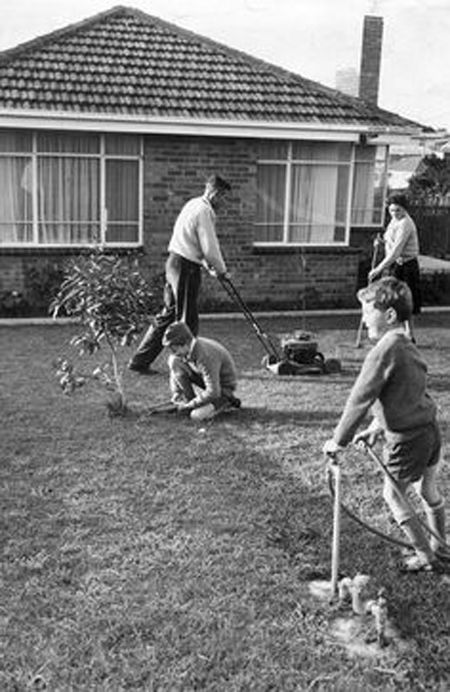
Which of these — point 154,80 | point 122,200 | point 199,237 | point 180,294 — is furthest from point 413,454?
point 154,80

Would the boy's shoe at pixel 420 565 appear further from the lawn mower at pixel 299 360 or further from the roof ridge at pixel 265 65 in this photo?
the roof ridge at pixel 265 65

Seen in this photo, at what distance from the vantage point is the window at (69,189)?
1323 cm

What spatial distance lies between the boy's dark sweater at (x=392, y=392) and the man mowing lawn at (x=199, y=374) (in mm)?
2960

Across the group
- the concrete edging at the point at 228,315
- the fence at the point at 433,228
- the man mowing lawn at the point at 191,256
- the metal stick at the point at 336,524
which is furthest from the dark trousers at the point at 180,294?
the fence at the point at 433,228

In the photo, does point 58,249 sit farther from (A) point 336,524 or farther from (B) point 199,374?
(A) point 336,524

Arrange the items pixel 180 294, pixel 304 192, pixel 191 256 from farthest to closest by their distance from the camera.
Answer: pixel 304 192, pixel 180 294, pixel 191 256

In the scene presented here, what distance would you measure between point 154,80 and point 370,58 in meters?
7.34

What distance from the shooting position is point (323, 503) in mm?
5605

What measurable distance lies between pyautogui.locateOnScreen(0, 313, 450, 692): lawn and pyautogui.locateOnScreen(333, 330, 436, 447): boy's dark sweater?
837 mm

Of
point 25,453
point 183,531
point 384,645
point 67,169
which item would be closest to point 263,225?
point 67,169

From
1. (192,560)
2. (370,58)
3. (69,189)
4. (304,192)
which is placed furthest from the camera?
(370,58)

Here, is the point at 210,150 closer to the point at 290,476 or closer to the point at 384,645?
the point at 290,476

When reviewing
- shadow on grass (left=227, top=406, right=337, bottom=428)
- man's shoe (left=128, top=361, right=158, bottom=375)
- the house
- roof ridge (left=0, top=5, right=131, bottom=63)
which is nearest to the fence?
the house

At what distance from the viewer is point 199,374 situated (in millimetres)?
7590
